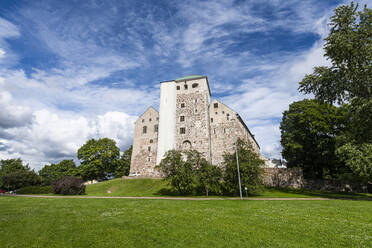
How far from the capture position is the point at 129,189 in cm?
3381

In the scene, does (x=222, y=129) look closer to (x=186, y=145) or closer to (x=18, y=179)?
(x=186, y=145)

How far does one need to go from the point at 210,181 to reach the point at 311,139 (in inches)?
823

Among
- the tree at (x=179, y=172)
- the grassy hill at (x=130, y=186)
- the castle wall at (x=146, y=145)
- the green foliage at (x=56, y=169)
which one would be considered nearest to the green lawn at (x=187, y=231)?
the tree at (x=179, y=172)

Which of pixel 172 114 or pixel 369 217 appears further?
pixel 172 114

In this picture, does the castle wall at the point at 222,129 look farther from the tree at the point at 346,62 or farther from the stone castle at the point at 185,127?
the tree at the point at 346,62

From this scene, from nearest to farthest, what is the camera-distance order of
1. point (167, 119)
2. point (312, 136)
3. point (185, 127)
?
point (312, 136) < point (185, 127) < point (167, 119)

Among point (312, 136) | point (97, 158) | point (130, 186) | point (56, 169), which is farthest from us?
point (56, 169)

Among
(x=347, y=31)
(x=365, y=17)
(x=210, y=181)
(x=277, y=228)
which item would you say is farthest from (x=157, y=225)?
(x=365, y=17)

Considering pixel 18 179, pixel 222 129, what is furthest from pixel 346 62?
pixel 18 179

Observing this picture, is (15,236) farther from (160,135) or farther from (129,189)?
(160,135)

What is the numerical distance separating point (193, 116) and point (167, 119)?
6063 millimetres

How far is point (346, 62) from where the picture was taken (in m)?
20.4

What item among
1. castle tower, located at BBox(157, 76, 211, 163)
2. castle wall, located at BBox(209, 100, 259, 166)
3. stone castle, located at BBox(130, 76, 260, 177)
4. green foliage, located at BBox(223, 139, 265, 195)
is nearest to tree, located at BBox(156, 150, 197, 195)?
green foliage, located at BBox(223, 139, 265, 195)

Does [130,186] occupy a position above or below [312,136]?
below
